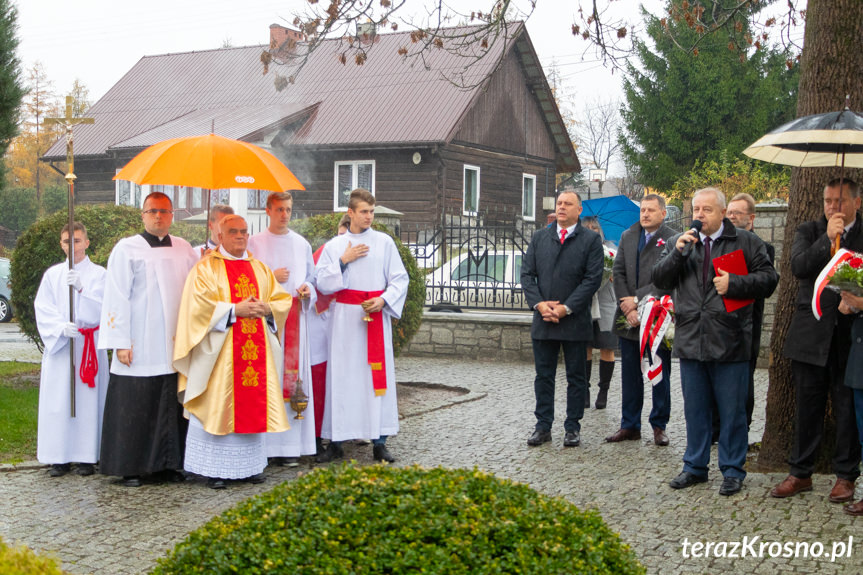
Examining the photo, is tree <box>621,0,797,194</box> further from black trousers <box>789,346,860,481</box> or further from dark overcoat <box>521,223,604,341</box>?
black trousers <box>789,346,860,481</box>

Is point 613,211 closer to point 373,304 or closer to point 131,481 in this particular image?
point 373,304

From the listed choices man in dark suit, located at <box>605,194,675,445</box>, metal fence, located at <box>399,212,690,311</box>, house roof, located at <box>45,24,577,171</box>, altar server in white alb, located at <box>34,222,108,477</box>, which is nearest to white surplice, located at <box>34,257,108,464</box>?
altar server in white alb, located at <box>34,222,108,477</box>

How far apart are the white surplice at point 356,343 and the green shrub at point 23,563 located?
15.4 ft

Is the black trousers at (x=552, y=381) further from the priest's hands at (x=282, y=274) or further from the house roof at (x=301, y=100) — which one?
the house roof at (x=301, y=100)

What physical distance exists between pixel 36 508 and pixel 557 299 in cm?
413

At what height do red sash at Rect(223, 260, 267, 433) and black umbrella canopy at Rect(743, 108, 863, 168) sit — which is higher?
black umbrella canopy at Rect(743, 108, 863, 168)

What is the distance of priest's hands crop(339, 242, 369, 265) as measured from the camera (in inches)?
277

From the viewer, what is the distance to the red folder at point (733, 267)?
19.8 ft

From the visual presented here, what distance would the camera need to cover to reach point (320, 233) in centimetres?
1018

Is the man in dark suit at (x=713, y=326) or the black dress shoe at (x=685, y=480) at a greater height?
the man in dark suit at (x=713, y=326)

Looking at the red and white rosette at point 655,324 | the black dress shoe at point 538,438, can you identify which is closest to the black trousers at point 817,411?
the red and white rosette at point 655,324

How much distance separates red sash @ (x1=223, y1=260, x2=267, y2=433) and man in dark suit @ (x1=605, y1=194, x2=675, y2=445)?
2.93m

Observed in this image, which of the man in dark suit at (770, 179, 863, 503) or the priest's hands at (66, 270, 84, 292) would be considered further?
the priest's hands at (66, 270, 84, 292)

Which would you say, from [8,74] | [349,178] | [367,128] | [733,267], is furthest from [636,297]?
[349,178]
